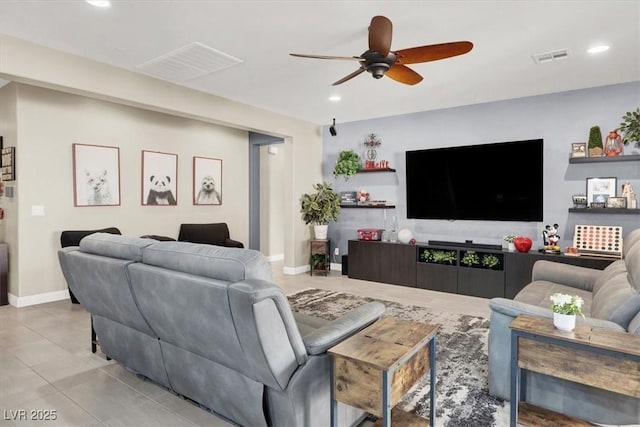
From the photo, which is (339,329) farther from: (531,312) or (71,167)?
(71,167)

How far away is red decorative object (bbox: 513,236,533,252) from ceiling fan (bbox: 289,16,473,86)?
2845 millimetres

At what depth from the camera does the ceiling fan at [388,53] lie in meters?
2.56

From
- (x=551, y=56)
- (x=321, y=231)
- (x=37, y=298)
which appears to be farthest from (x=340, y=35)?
(x=37, y=298)

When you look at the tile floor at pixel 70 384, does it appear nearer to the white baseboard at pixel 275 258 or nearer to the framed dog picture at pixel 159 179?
the framed dog picture at pixel 159 179

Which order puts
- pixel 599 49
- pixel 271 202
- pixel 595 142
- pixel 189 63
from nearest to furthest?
pixel 599 49, pixel 189 63, pixel 595 142, pixel 271 202

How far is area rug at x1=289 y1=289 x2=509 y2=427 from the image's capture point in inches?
86.0

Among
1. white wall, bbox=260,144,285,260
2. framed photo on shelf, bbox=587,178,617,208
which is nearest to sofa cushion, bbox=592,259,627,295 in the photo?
framed photo on shelf, bbox=587,178,617,208

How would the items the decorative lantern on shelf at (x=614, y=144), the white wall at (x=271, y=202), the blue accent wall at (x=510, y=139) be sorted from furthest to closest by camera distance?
the white wall at (x=271, y=202) < the blue accent wall at (x=510, y=139) < the decorative lantern on shelf at (x=614, y=144)

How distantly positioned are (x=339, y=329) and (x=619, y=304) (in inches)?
63.1

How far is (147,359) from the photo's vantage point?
241cm

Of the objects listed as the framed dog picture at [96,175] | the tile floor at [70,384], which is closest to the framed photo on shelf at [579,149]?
the tile floor at [70,384]

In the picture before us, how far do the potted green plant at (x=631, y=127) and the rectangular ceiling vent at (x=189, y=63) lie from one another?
442cm

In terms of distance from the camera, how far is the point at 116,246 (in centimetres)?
238

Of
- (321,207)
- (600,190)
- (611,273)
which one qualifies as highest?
(600,190)
